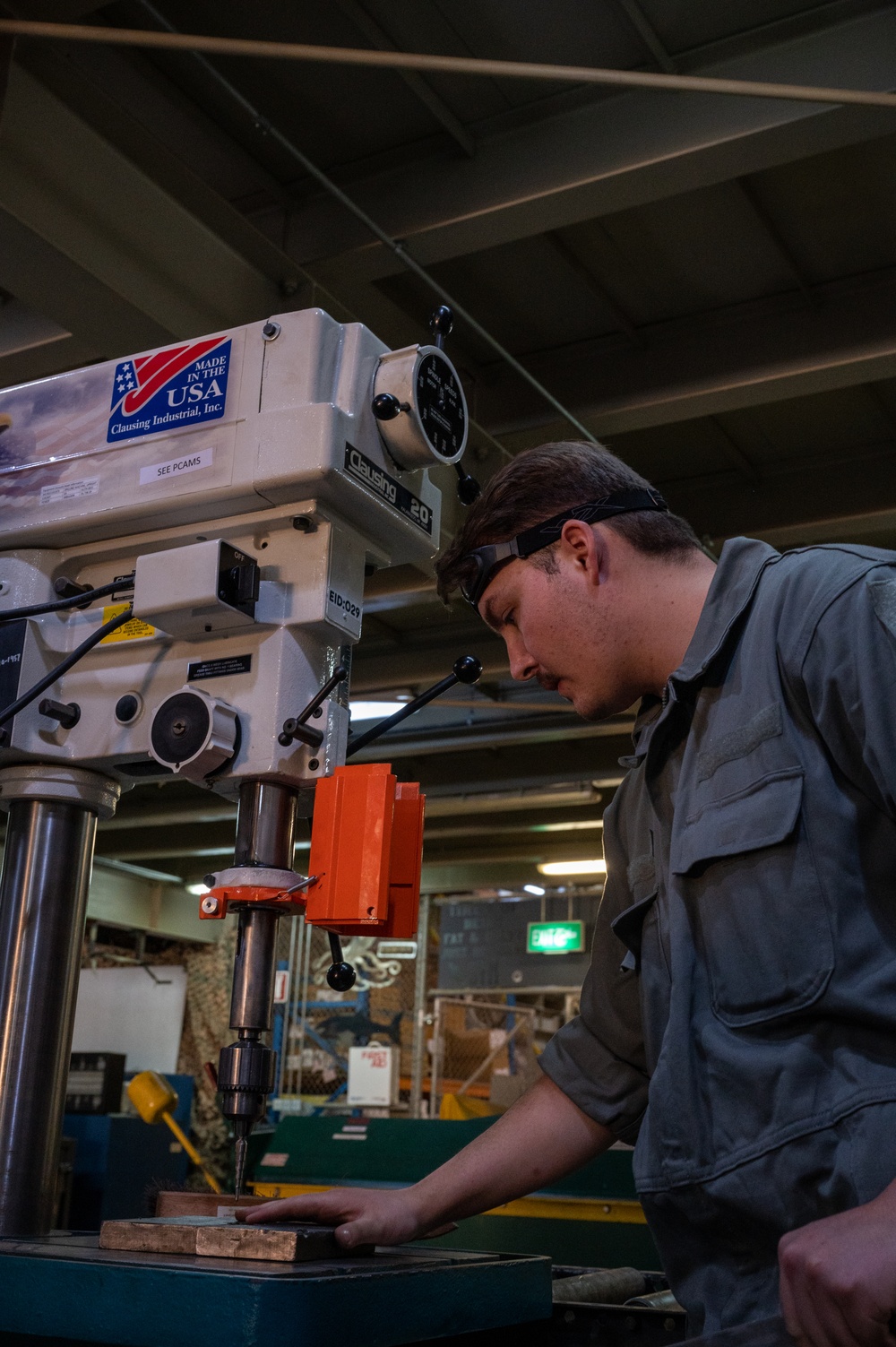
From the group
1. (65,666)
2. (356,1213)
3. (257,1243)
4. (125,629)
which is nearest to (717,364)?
(125,629)

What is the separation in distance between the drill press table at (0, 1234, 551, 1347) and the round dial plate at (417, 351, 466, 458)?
0.92m

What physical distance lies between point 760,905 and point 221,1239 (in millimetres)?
559

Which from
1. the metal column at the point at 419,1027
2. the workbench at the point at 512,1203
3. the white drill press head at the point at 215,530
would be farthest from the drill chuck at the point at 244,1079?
the metal column at the point at 419,1027

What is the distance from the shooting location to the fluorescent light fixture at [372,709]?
556 cm

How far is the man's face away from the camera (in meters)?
1.29

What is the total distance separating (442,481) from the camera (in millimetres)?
3160

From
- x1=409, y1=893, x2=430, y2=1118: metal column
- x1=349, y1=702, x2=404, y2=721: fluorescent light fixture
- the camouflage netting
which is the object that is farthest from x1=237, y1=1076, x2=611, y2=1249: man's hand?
the camouflage netting

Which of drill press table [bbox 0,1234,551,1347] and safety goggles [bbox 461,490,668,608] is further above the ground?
safety goggles [bbox 461,490,668,608]

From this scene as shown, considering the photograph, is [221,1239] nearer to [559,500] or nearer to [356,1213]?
[356,1213]

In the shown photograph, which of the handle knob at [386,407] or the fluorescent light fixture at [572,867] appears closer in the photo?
the handle knob at [386,407]

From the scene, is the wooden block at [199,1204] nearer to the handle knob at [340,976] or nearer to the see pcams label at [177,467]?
the handle knob at [340,976]

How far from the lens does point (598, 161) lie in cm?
254

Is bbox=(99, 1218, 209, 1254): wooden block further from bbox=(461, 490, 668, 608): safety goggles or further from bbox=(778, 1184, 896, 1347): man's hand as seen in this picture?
bbox=(461, 490, 668, 608): safety goggles

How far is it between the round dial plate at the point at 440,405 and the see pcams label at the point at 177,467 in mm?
264
